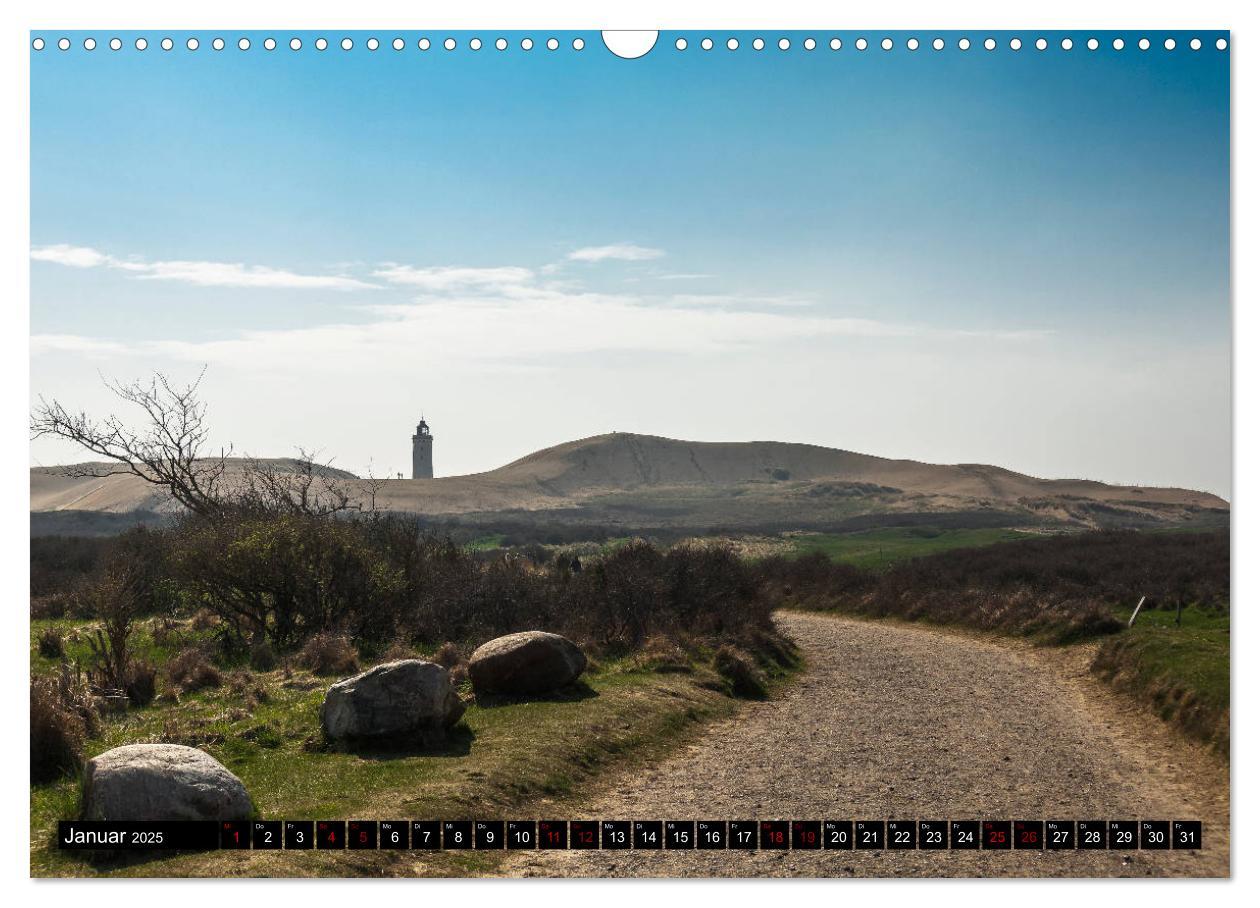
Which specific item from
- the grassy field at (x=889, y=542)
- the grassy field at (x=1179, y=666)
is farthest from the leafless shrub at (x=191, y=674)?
the grassy field at (x=889, y=542)

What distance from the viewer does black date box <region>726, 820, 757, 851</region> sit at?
24.8ft

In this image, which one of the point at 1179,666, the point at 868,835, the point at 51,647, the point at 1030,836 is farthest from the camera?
the point at 51,647

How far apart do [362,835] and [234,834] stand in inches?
35.4

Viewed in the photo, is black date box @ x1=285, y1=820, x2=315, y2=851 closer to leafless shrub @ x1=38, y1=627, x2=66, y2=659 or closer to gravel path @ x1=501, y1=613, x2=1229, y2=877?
gravel path @ x1=501, y1=613, x2=1229, y2=877

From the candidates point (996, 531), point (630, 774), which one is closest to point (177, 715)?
point (630, 774)

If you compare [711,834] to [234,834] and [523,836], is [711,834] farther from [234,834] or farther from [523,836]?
[234,834]

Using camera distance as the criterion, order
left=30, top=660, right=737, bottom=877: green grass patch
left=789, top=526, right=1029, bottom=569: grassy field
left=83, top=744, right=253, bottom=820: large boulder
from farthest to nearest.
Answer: left=789, top=526, right=1029, bottom=569: grassy field
left=83, top=744, right=253, bottom=820: large boulder
left=30, top=660, right=737, bottom=877: green grass patch

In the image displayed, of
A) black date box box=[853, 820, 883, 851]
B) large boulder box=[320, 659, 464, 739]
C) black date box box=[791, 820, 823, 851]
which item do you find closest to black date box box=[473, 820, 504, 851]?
black date box box=[791, 820, 823, 851]

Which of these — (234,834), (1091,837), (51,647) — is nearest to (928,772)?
(1091,837)

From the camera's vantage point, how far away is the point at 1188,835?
24.3 ft

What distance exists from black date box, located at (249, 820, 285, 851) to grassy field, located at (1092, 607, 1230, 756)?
7783 millimetres

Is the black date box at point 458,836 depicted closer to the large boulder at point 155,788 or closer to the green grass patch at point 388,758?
the green grass patch at point 388,758

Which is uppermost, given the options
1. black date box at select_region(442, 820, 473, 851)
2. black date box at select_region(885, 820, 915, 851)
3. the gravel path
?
black date box at select_region(885, 820, 915, 851)

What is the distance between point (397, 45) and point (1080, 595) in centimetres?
3058
